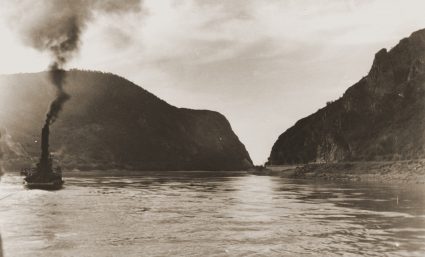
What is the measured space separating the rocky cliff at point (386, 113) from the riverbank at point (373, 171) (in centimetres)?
712

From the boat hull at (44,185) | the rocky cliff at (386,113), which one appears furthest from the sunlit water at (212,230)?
the rocky cliff at (386,113)

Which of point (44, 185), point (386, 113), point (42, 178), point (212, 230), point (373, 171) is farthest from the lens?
point (386, 113)

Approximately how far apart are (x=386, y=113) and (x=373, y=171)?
35.8m

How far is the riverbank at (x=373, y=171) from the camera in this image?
3986 inches

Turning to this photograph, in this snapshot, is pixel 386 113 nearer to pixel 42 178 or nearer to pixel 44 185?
pixel 44 185

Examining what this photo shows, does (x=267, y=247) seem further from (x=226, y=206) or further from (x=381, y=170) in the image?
(x=381, y=170)

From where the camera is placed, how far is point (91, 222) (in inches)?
1289

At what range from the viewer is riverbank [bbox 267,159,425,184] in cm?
10125

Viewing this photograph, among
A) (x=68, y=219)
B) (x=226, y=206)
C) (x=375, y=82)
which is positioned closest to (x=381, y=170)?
(x=375, y=82)

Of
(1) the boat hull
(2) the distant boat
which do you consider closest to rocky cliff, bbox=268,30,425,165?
(1) the boat hull

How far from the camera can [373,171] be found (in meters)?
120

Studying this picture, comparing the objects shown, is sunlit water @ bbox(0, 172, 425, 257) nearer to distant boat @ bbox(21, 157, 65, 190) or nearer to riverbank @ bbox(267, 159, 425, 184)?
distant boat @ bbox(21, 157, 65, 190)

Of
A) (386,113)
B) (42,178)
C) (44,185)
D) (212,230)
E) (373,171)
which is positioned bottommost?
(212,230)

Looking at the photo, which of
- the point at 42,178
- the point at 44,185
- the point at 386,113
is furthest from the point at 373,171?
the point at 42,178
